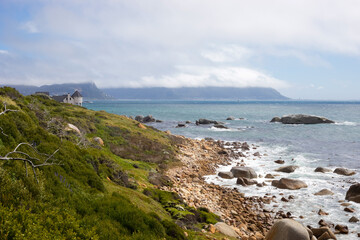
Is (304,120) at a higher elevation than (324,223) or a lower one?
higher

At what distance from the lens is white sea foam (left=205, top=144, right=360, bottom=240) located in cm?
1694

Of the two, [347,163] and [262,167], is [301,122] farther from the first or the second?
[262,167]

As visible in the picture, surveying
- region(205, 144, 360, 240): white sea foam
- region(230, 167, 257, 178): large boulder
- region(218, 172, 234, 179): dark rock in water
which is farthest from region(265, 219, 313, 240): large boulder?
region(230, 167, 257, 178): large boulder

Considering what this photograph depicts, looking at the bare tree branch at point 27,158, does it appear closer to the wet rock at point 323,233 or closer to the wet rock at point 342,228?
the wet rock at point 323,233

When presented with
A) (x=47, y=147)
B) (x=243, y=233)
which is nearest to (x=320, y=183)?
(x=243, y=233)

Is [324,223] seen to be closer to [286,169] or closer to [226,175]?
[226,175]

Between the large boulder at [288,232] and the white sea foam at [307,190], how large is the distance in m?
4.58

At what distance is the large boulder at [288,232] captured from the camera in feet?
38.1

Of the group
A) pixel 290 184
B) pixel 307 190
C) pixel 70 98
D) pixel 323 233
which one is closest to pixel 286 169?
pixel 290 184

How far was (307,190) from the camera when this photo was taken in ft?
71.5

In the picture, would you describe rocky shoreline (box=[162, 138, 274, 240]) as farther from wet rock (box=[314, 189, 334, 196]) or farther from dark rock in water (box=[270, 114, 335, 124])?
dark rock in water (box=[270, 114, 335, 124])

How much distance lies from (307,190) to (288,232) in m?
11.7

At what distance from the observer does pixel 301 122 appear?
247 ft

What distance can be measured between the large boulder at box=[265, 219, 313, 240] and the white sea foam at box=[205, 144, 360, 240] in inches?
180
